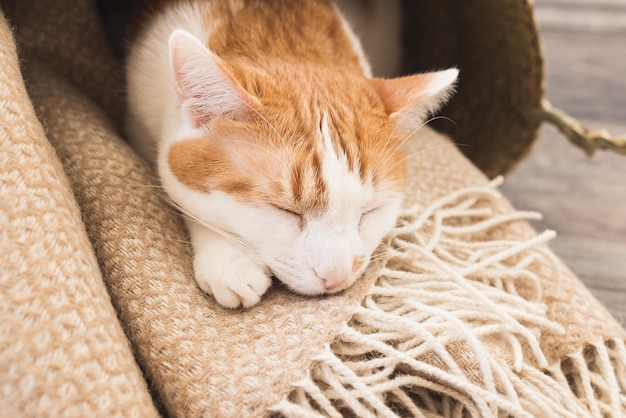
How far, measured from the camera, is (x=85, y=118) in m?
1.12

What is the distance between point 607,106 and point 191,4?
1325mm

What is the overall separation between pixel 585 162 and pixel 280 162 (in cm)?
117

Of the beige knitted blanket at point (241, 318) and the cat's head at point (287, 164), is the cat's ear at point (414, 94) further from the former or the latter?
the beige knitted blanket at point (241, 318)

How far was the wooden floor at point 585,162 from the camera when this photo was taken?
4.72ft

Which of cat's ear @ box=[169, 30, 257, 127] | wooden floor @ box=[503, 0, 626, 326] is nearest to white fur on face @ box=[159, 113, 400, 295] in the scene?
cat's ear @ box=[169, 30, 257, 127]

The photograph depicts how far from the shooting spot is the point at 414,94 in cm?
99

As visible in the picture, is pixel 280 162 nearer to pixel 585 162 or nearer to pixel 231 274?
pixel 231 274

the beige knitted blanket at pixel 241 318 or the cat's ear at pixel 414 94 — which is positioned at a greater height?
the cat's ear at pixel 414 94

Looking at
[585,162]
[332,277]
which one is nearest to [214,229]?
[332,277]

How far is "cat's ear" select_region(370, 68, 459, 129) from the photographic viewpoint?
0.98 meters

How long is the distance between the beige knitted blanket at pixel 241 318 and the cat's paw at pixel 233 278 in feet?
0.07

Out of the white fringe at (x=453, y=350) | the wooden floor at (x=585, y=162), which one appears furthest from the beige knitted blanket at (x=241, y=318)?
the wooden floor at (x=585, y=162)

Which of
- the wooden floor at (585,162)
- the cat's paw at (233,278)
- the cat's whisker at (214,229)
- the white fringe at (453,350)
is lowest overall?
the wooden floor at (585,162)

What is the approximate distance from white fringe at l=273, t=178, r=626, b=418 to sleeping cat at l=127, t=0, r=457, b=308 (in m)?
0.08
